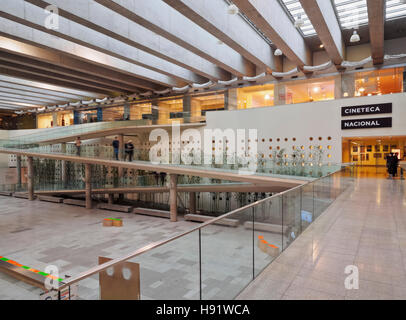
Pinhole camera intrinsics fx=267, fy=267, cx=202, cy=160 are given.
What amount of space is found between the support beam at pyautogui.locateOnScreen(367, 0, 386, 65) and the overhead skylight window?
96cm

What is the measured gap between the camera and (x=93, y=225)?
1477 cm

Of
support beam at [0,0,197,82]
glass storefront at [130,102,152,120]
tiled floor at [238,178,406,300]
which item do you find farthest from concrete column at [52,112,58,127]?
tiled floor at [238,178,406,300]

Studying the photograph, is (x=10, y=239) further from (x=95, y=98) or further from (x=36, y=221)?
(x=95, y=98)

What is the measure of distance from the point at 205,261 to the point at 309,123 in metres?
16.4

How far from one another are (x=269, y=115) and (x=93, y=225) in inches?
523

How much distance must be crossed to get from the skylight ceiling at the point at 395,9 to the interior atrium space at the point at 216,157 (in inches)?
4.1

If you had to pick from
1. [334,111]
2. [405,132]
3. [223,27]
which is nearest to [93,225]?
[223,27]

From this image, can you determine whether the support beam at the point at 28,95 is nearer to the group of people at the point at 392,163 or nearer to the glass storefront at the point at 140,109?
the glass storefront at the point at 140,109

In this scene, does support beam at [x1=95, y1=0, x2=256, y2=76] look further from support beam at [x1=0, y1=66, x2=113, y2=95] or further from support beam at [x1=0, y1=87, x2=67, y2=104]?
support beam at [x1=0, y1=87, x2=67, y2=104]

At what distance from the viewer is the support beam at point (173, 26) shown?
31.7ft

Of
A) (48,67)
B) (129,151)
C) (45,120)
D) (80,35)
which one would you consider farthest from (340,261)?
(45,120)

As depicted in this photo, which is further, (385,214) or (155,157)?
(155,157)

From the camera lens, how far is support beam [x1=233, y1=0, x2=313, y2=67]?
9462 mm

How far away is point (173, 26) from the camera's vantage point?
38.4ft
